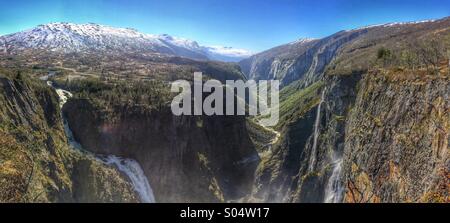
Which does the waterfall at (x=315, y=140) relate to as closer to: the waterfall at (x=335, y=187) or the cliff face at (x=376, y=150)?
the cliff face at (x=376, y=150)

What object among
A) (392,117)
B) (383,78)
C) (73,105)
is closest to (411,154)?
(392,117)

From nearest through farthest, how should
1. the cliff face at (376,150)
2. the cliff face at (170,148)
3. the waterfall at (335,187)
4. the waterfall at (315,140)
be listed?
the cliff face at (376,150), the waterfall at (335,187), the cliff face at (170,148), the waterfall at (315,140)

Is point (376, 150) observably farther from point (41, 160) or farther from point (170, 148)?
point (170, 148)

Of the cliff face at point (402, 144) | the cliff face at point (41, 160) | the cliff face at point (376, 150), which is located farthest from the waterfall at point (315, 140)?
the cliff face at point (41, 160)

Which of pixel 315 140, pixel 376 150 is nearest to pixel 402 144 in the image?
pixel 376 150

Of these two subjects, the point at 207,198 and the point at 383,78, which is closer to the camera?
the point at 383,78
